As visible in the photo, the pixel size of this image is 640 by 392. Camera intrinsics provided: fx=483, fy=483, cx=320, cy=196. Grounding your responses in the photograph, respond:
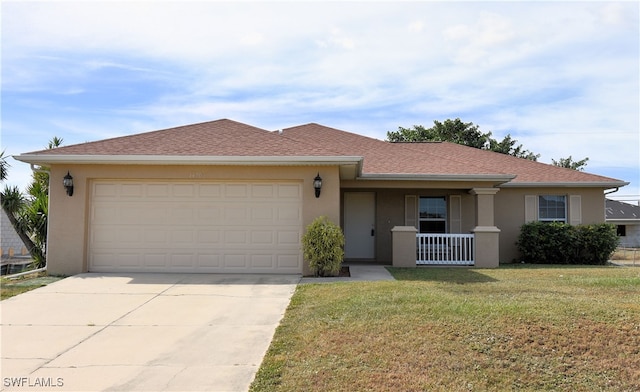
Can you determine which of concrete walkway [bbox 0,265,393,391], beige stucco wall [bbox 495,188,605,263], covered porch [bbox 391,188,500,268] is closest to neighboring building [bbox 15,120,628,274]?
concrete walkway [bbox 0,265,393,391]

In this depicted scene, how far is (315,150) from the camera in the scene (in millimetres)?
11172

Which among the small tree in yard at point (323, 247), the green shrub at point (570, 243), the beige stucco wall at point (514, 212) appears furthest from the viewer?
the beige stucco wall at point (514, 212)

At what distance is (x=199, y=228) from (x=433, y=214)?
7.73m

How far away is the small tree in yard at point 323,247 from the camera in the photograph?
10.5 meters

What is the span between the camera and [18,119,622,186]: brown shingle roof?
36.4ft

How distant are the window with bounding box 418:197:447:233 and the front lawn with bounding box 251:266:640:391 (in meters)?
7.57

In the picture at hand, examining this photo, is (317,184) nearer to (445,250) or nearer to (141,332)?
(445,250)

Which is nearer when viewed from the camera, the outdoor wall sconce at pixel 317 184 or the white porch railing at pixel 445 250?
the outdoor wall sconce at pixel 317 184

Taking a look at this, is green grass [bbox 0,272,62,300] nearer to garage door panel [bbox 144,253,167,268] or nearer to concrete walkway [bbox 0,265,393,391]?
concrete walkway [bbox 0,265,393,391]

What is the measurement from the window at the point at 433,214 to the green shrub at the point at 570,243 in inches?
102

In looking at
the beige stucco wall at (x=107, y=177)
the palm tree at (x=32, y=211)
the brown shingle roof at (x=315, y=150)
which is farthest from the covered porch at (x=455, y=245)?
the palm tree at (x=32, y=211)

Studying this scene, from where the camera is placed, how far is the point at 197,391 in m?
4.56

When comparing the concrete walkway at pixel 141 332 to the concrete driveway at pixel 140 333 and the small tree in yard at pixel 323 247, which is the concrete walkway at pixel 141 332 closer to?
the concrete driveway at pixel 140 333

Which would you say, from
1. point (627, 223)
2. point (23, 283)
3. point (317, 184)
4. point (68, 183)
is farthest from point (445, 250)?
point (627, 223)
